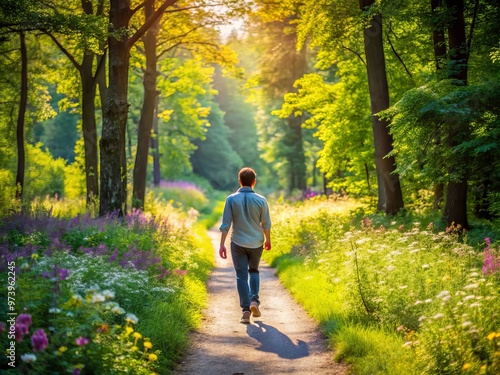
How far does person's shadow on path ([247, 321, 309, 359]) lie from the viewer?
7.33 meters

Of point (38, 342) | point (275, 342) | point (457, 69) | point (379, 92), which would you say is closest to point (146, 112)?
point (379, 92)

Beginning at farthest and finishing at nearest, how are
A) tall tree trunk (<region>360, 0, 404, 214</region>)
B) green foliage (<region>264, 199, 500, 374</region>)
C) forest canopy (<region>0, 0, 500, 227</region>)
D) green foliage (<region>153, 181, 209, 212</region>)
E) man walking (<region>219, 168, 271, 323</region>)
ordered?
green foliage (<region>153, 181, 209, 212</region>) < tall tree trunk (<region>360, 0, 404, 214</region>) < forest canopy (<region>0, 0, 500, 227</region>) < man walking (<region>219, 168, 271, 323</region>) < green foliage (<region>264, 199, 500, 374</region>)

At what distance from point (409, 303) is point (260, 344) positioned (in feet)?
6.99

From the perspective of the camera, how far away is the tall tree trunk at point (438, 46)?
39.7 feet

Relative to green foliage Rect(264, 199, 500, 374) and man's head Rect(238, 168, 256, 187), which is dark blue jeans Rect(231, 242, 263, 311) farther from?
green foliage Rect(264, 199, 500, 374)

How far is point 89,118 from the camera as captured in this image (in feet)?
61.8

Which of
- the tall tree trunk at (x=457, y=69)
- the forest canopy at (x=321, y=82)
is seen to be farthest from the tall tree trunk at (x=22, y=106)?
the tall tree trunk at (x=457, y=69)

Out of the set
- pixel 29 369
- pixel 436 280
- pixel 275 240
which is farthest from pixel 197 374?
pixel 275 240

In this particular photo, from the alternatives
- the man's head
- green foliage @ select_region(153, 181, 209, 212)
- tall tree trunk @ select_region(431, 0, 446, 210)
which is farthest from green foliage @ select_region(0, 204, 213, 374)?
green foliage @ select_region(153, 181, 209, 212)

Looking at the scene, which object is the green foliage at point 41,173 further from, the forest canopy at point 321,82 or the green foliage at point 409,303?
the green foliage at point 409,303

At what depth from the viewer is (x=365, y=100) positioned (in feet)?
59.0

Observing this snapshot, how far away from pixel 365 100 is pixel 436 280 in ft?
38.0

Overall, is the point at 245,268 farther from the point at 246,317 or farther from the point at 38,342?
the point at 38,342

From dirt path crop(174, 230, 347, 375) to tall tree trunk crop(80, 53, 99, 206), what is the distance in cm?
949
